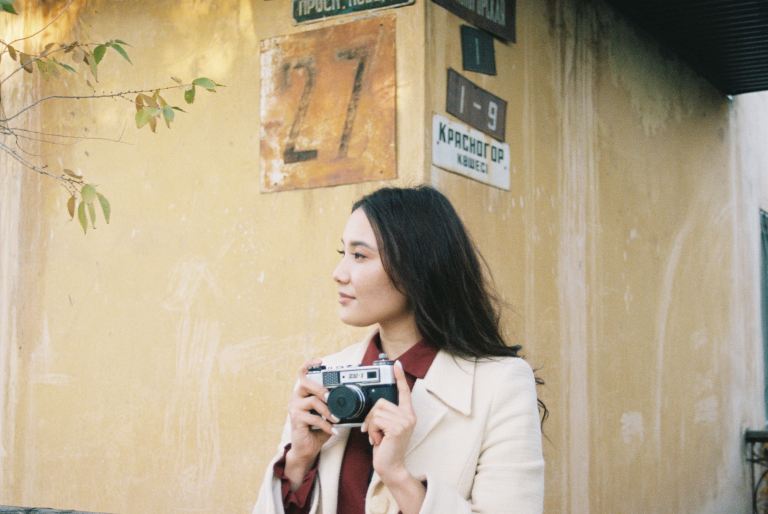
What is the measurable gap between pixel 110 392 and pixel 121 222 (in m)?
0.73

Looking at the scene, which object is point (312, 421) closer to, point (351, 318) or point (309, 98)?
point (351, 318)

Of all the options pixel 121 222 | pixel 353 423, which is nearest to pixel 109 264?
pixel 121 222

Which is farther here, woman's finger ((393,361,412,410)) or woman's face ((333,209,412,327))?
woman's face ((333,209,412,327))

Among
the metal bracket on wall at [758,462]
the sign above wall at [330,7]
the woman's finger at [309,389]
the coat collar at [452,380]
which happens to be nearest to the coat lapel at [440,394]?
the coat collar at [452,380]

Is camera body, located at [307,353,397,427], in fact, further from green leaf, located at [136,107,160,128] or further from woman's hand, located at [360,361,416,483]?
green leaf, located at [136,107,160,128]

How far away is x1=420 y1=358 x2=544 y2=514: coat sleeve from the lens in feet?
7.30

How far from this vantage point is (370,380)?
2.26 meters

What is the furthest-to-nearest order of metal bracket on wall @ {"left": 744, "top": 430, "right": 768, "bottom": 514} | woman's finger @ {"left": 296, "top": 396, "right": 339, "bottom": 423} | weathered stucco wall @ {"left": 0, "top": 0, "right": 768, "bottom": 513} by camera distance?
metal bracket on wall @ {"left": 744, "top": 430, "right": 768, "bottom": 514}
weathered stucco wall @ {"left": 0, "top": 0, "right": 768, "bottom": 513}
woman's finger @ {"left": 296, "top": 396, "right": 339, "bottom": 423}

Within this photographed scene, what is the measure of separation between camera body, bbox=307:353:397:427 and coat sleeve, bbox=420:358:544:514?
0.20 metres

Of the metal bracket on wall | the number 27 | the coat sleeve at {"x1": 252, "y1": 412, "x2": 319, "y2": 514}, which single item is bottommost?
the metal bracket on wall

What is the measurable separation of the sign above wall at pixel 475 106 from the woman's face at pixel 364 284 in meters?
1.57

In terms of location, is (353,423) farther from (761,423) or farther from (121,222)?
(761,423)

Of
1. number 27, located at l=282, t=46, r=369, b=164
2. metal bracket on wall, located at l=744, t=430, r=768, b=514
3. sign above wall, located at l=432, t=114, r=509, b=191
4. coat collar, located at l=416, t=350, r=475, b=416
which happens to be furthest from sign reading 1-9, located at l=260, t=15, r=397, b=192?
metal bracket on wall, located at l=744, t=430, r=768, b=514

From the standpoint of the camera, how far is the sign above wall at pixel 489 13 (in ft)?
13.4
